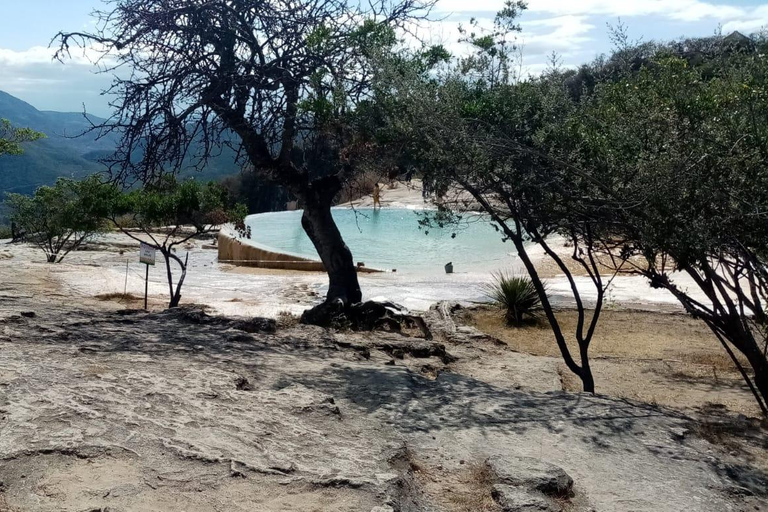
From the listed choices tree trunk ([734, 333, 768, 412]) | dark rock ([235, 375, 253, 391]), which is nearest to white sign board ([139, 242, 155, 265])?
dark rock ([235, 375, 253, 391])

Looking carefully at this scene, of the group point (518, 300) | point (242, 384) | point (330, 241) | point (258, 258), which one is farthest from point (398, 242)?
point (242, 384)

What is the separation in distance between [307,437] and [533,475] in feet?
3.87

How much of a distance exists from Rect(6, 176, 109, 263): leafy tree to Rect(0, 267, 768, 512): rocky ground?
426 inches

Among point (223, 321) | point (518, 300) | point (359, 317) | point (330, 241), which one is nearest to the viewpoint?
point (223, 321)

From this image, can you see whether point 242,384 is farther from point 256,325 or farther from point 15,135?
point 15,135

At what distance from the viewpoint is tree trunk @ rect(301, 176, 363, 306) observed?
1027 centimetres

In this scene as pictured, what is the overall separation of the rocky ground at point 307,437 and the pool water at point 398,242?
14.1 meters

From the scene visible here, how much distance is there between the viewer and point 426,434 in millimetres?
4516

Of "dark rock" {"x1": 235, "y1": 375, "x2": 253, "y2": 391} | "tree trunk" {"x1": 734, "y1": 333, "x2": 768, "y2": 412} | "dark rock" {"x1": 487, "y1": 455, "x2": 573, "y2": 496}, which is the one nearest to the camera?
"dark rock" {"x1": 487, "y1": 455, "x2": 573, "y2": 496}

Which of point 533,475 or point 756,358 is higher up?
point 756,358

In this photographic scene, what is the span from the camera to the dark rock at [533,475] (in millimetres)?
3742

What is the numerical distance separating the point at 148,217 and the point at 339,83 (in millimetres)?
9054

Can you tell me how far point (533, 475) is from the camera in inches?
151

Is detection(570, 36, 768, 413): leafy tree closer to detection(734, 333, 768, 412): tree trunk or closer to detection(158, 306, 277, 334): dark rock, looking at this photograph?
detection(734, 333, 768, 412): tree trunk
